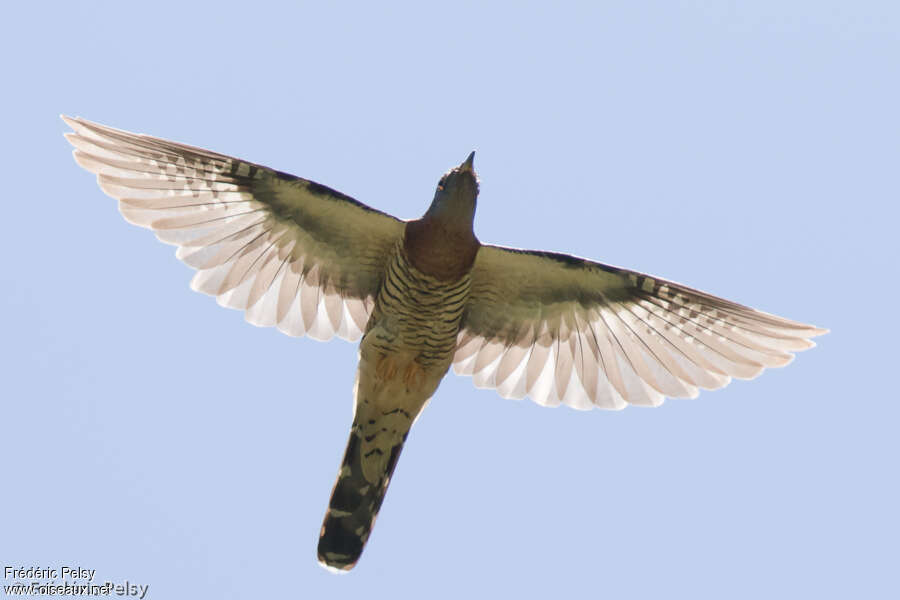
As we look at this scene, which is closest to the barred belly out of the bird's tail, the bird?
the bird

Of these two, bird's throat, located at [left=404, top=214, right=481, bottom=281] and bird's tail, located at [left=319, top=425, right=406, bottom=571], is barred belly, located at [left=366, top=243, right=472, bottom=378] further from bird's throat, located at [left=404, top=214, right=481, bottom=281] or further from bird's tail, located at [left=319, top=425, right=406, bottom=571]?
bird's tail, located at [left=319, top=425, right=406, bottom=571]

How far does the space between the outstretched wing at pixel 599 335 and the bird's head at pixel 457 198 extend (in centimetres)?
40

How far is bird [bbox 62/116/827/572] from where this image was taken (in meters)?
8.61

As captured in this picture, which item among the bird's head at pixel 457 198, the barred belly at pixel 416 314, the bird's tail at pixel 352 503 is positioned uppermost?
the bird's head at pixel 457 198

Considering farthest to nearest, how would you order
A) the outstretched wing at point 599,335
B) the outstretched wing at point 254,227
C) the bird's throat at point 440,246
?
the outstretched wing at point 599,335
the outstretched wing at point 254,227
the bird's throat at point 440,246

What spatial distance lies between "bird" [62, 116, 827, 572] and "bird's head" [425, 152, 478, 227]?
1 centimetres

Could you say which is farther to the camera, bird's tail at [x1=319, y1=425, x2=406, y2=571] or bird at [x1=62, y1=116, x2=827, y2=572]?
bird's tail at [x1=319, y1=425, x2=406, y2=571]

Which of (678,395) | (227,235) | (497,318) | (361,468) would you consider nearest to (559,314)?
(497,318)

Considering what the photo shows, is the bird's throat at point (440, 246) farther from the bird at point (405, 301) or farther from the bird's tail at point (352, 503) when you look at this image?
the bird's tail at point (352, 503)

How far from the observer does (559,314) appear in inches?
378

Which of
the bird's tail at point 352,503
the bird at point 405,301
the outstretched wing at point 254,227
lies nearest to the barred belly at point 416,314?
the bird at point 405,301

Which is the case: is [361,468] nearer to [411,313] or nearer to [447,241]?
[411,313]

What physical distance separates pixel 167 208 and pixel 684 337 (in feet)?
14.7

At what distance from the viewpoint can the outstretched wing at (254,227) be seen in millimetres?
8594
